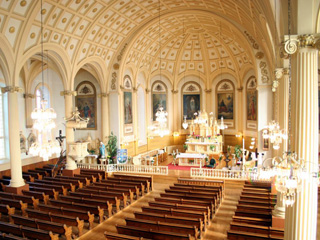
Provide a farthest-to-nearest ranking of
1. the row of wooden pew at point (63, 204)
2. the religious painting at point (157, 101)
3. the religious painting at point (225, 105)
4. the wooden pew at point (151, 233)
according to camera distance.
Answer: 1. the religious painting at point (157, 101)
2. the religious painting at point (225, 105)
3. the row of wooden pew at point (63, 204)
4. the wooden pew at point (151, 233)

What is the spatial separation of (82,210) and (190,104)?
21123 mm

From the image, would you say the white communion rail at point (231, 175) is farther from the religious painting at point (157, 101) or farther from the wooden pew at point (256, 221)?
the religious painting at point (157, 101)

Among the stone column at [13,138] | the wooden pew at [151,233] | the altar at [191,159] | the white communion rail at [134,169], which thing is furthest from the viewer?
the altar at [191,159]

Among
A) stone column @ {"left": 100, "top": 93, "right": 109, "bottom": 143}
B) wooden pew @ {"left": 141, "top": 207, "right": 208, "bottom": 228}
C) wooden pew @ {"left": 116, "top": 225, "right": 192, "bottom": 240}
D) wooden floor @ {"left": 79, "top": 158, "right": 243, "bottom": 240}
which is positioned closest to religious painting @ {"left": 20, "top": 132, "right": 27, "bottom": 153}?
stone column @ {"left": 100, "top": 93, "right": 109, "bottom": 143}

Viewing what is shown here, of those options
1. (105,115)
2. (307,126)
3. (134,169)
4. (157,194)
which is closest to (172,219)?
(157,194)

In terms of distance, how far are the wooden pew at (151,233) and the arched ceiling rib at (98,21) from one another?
10.5 meters

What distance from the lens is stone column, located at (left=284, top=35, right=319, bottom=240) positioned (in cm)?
551

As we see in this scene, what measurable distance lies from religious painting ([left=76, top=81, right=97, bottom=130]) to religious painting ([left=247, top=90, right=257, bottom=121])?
14846 millimetres

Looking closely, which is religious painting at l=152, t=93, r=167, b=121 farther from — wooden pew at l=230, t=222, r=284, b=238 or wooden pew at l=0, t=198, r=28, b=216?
wooden pew at l=230, t=222, r=284, b=238

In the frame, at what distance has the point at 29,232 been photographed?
30.4 ft

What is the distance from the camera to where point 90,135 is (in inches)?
1005

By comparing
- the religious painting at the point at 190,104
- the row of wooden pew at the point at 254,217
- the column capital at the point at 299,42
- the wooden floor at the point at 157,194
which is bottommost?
the wooden floor at the point at 157,194

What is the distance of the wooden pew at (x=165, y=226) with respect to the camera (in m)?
9.48

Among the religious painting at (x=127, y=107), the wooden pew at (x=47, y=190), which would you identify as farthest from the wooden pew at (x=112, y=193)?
the religious painting at (x=127, y=107)
